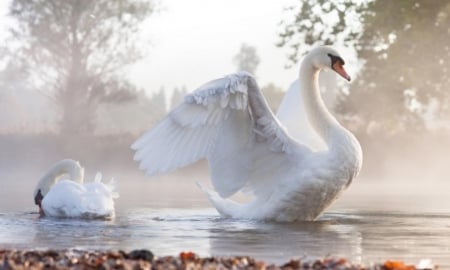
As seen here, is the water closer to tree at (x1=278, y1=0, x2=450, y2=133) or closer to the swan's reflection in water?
the swan's reflection in water

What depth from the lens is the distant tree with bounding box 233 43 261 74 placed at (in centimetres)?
9972

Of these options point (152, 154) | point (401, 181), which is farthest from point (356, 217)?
point (401, 181)

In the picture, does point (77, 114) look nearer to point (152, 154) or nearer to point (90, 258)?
point (152, 154)

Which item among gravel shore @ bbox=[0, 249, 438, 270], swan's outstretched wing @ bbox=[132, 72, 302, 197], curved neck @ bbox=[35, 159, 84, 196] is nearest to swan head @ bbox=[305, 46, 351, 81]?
swan's outstretched wing @ bbox=[132, 72, 302, 197]

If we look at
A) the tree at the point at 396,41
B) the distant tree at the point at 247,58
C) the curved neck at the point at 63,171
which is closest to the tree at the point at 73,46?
the tree at the point at 396,41

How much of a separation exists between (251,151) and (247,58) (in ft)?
292

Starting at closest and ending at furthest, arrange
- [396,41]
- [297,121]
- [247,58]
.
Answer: [297,121]
[396,41]
[247,58]

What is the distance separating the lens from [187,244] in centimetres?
Answer: 907

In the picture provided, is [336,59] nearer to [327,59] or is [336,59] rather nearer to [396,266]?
[327,59]

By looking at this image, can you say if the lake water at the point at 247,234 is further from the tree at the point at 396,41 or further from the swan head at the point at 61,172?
the tree at the point at 396,41

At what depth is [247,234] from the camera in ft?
33.2

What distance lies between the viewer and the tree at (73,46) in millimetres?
41719

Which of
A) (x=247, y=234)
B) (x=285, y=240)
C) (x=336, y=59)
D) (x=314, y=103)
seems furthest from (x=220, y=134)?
(x=285, y=240)

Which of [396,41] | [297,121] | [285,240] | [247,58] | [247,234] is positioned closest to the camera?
[285,240]
